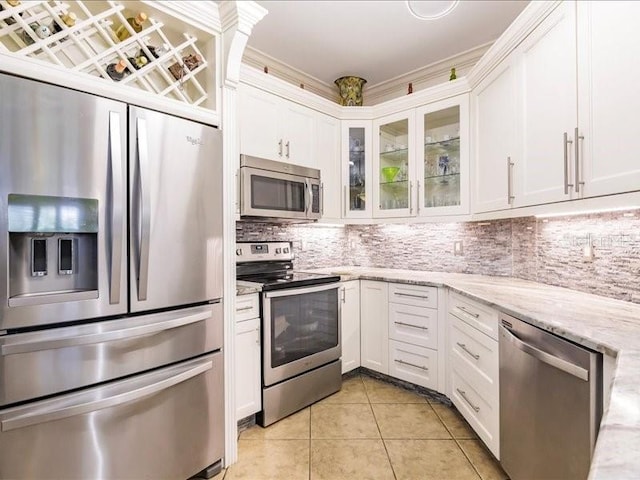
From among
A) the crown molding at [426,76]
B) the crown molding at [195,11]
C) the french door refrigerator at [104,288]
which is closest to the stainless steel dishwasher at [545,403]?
the french door refrigerator at [104,288]

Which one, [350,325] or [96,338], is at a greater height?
[96,338]

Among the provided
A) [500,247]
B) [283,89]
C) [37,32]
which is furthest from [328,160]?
[37,32]

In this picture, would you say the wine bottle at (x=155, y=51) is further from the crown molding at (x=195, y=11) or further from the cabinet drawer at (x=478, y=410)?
the cabinet drawer at (x=478, y=410)

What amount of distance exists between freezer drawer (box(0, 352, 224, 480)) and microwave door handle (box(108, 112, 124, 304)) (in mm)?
403

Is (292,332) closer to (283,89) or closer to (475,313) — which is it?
(475,313)

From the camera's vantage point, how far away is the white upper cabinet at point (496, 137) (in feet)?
6.82

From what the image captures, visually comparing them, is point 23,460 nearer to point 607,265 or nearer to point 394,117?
point 607,265

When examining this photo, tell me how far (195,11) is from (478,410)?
2572 mm

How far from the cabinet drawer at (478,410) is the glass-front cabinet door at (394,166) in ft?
4.57

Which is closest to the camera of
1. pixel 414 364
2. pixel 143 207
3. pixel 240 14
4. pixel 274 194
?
pixel 143 207

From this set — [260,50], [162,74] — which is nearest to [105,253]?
[162,74]

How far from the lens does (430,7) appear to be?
1.63 metres

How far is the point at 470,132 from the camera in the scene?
262cm

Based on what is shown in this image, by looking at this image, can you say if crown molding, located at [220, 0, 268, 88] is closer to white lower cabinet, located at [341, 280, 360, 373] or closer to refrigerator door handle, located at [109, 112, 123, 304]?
refrigerator door handle, located at [109, 112, 123, 304]
